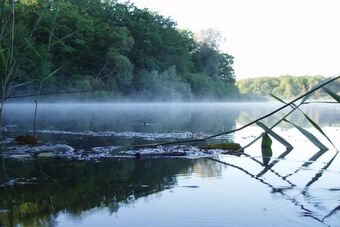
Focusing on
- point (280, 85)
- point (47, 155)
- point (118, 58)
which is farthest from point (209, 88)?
point (47, 155)

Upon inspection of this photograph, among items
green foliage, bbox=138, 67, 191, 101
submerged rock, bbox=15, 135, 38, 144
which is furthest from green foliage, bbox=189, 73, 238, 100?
submerged rock, bbox=15, 135, 38, 144

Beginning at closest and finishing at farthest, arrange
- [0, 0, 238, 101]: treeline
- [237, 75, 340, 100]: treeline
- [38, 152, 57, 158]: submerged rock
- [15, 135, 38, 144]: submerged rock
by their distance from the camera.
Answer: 1. [38, 152, 57, 158]: submerged rock
2. [15, 135, 38, 144]: submerged rock
3. [0, 0, 238, 101]: treeline
4. [237, 75, 340, 100]: treeline

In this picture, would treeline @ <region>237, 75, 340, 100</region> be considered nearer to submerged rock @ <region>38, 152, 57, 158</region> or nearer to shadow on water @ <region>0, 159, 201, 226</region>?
submerged rock @ <region>38, 152, 57, 158</region>

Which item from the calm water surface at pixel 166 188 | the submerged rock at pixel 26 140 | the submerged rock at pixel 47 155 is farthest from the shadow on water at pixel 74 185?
the submerged rock at pixel 26 140

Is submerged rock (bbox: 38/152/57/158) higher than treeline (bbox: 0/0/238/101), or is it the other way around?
treeline (bbox: 0/0/238/101)

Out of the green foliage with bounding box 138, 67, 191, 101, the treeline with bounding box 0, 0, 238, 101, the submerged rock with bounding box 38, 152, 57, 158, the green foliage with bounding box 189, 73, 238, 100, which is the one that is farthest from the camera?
the green foliage with bounding box 189, 73, 238, 100

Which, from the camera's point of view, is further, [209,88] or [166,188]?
[209,88]

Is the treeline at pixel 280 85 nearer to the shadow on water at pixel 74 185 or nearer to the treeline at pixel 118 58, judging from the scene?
the treeline at pixel 118 58

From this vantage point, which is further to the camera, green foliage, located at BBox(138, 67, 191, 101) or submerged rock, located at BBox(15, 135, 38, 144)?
green foliage, located at BBox(138, 67, 191, 101)

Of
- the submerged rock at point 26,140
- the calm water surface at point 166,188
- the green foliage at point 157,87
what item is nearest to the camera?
the calm water surface at point 166,188

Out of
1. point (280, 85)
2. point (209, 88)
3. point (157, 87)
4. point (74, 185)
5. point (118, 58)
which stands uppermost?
point (118, 58)

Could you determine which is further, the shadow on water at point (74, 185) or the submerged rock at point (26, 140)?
the submerged rock at point (26, 140)

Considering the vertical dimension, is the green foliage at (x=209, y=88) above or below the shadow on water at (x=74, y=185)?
above

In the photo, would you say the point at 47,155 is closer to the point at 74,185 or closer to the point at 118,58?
the point at 74,185
